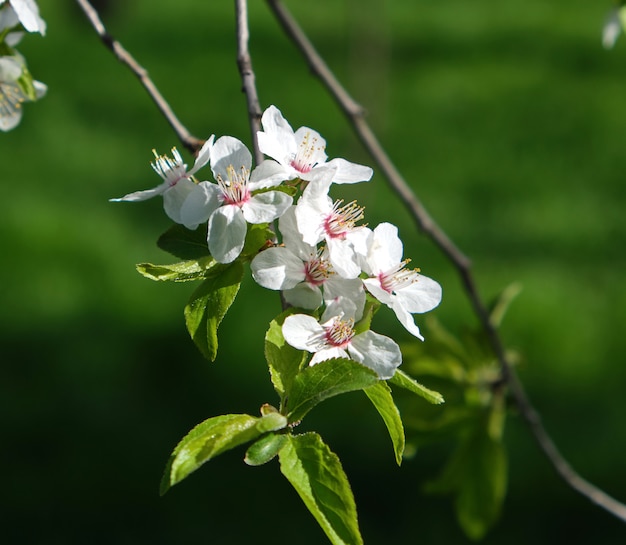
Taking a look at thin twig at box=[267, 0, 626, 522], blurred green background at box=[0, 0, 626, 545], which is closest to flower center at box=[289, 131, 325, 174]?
thin twig at box=[267, 0, 626, 522]

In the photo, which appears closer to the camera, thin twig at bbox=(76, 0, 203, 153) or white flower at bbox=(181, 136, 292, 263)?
white flower at bbox=(181, 136, 292, 263)

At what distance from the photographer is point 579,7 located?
5.85m

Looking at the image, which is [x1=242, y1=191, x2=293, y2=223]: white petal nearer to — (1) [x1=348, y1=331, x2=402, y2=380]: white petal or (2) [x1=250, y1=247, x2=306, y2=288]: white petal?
(2) [x1=250, y1=247, x2=306, y2=288]: white petal

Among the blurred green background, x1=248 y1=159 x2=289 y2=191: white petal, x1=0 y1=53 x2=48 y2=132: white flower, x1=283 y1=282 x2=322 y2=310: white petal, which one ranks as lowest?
the blurred green background

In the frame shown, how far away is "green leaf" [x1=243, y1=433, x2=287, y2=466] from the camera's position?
894 millimetres

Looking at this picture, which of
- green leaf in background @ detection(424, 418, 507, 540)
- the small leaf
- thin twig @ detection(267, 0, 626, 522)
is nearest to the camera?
the small leaf

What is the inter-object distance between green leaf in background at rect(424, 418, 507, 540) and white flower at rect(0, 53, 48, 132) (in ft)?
3.18

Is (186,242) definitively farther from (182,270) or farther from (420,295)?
(420,295)

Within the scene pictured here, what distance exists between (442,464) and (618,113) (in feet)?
8.07

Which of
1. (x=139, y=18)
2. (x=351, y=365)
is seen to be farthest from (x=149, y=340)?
(x=139, y=18)

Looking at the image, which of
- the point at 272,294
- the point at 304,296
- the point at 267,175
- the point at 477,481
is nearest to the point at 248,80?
the point at 267,175

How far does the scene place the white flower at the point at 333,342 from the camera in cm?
92

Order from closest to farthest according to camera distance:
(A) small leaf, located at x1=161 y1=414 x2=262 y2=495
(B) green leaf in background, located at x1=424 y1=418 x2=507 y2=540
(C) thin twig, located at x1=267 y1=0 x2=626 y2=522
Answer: (A) small leaf, located at x1=161 y1=414 x2=262 y2=495
(C) thin twig, located at x1=267 y1=0 x2=626 y2=522
(B) green leaf in background, located at x1=424 y1=418 x2=507 y2=540

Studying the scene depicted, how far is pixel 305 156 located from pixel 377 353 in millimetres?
237
